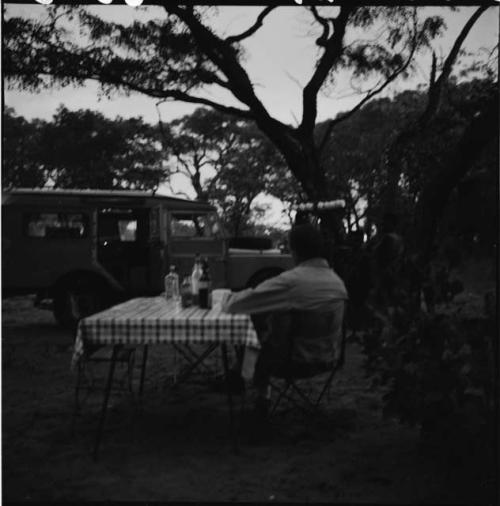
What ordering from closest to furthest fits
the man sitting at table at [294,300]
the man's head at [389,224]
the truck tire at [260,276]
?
the man sitting at table at [294,300]
the man's head at [389,224]
the truck tire at [260,276]

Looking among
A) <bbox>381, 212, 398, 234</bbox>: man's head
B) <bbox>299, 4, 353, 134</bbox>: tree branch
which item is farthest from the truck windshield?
<bbox>381, 212, 398, 234</bbox>: man's head

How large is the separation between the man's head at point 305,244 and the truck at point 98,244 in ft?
18.5

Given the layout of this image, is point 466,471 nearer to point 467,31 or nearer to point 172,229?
point 172,229

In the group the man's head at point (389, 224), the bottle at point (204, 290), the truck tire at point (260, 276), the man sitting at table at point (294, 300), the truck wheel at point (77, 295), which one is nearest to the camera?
the man sitting at table at point (294, 300)

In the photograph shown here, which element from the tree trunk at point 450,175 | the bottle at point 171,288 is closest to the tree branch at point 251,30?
the tree trunk at point 450,175

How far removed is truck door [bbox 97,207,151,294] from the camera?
30.2 feet

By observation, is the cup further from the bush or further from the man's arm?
the bush

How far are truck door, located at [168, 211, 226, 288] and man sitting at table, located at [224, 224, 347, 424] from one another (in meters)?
5.85

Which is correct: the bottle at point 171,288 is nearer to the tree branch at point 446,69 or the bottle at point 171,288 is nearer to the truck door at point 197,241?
the truck door at point 197,241

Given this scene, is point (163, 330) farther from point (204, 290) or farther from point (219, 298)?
point (219, 298)

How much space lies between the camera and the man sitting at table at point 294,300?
3305 mm

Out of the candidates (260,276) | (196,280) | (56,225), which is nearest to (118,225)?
(56,225)

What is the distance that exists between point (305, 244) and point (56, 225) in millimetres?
6446

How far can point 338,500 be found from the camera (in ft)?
9.05
